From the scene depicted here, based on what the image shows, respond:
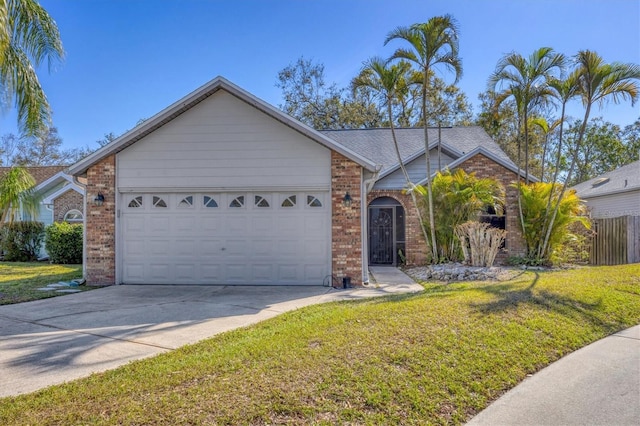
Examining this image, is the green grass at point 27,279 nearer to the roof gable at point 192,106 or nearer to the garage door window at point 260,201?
the roof gable at point 192,106

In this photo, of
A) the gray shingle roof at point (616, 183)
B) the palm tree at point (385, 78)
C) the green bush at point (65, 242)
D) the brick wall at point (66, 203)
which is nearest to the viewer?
the palm tree at point (385, 78)

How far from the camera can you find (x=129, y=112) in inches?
933

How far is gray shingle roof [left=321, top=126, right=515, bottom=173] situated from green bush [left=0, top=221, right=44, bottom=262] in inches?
518

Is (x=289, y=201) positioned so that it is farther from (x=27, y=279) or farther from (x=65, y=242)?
(x=65, y=242)

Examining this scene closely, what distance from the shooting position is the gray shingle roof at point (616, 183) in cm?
1712

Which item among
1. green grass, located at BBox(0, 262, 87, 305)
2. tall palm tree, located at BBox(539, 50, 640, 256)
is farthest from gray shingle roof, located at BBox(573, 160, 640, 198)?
green grass, located at BBox(0, 262, 87, 305)

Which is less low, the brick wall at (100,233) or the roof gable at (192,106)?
the roof gable at (192,106)

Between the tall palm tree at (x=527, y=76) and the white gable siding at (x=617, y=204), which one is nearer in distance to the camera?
the tall palm tree at (x=527, y=76)

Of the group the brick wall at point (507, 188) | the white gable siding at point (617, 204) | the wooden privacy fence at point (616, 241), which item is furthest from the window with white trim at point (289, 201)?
the white gable siding at point (617, 204)

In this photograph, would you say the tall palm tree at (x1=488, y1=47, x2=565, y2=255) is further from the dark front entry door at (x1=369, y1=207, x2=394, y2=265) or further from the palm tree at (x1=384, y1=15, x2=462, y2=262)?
the dark front entry door at (x1=369, y1=207, x2=394, y2=265)

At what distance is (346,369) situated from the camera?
3.82m

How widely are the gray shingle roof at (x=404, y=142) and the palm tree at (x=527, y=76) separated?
3.34 m

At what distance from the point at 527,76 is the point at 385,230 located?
A: 21.3 ft

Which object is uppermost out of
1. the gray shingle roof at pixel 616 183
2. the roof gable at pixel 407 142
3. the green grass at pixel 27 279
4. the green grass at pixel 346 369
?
the roof gable at pixel 407 142
